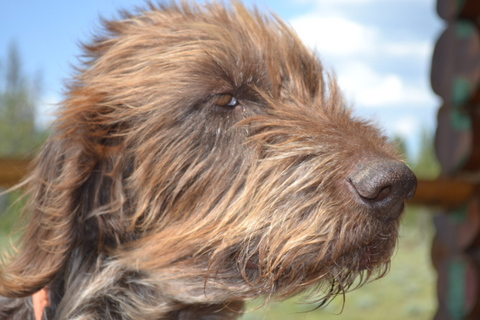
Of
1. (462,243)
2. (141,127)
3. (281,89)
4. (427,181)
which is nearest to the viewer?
(141,127)

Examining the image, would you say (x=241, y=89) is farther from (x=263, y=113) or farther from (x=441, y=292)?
(x=441, y=292)

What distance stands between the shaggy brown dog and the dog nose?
0.02 metres

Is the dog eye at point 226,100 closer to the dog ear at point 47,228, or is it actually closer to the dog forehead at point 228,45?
the dog forehead at point 228,45

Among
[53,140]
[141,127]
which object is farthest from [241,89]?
[53,140]

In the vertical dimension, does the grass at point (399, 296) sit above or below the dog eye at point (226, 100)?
below

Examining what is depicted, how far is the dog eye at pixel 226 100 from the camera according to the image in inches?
56.7

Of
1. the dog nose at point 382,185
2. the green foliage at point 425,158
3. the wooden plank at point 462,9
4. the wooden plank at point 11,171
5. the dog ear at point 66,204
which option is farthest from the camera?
the green foliage at point 425,158

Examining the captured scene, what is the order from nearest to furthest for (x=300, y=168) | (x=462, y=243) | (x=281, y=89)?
(x=300, y=168)
(x=281, y=89)
(x=462, y=243)

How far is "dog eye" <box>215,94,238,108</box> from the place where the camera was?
4.73 feet

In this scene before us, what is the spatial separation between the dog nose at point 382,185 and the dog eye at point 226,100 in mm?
411

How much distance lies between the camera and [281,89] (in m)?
1.55

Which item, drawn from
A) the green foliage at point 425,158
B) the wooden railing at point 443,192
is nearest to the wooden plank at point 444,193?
the wooden railing at point 443,192

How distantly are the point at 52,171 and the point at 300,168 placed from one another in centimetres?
67

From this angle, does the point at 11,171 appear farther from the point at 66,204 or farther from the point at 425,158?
the point at 425,158
